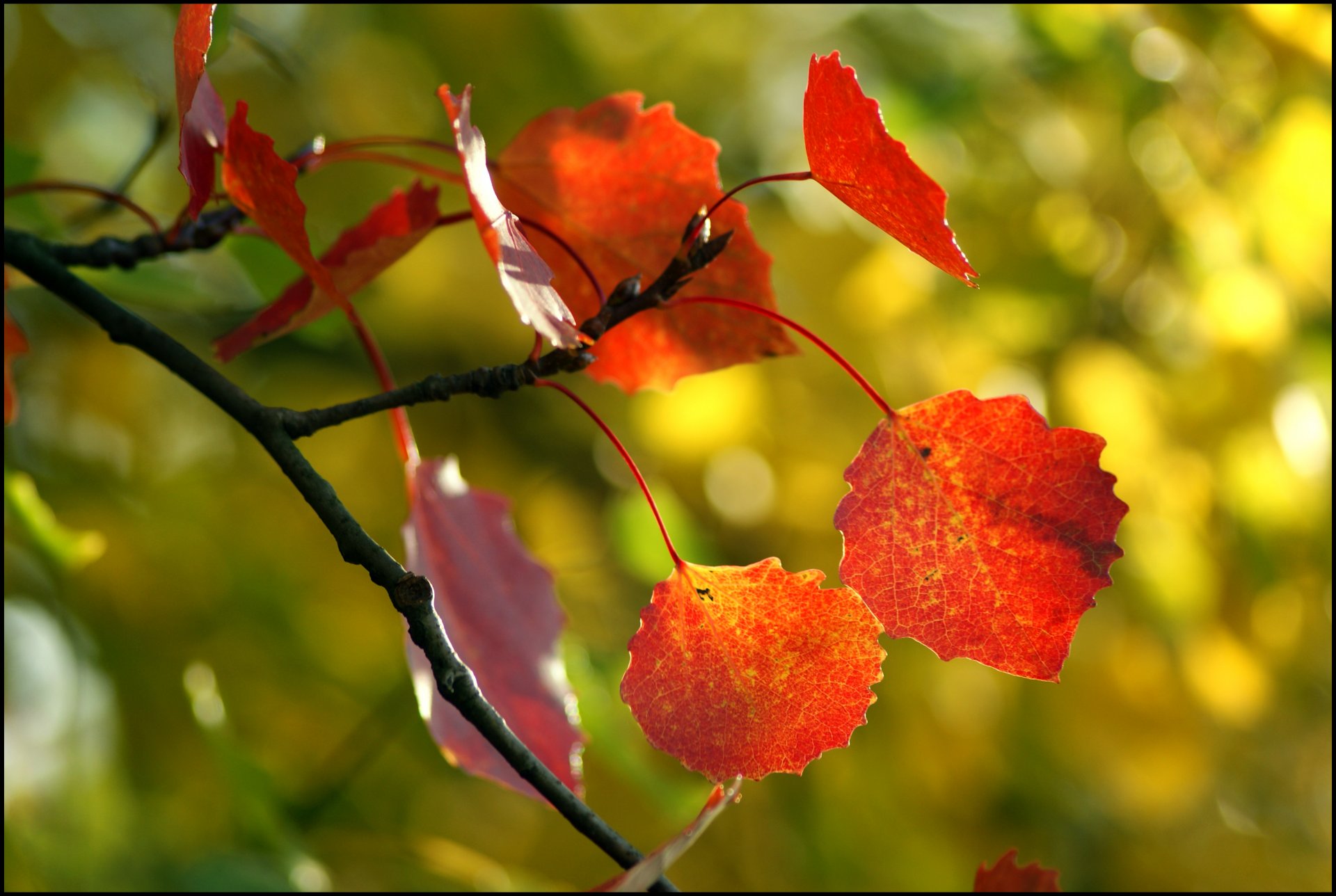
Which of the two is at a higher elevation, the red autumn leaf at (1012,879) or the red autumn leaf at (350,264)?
the red autumn leaf at (350,264)

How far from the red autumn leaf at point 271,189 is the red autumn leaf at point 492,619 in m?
0.11

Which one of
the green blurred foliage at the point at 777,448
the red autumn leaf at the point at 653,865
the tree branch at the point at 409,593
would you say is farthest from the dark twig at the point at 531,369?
the green blurred foliage at the point at 777,448

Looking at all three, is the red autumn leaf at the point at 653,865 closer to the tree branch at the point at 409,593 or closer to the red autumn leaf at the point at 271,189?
the tree branch at the point at 409,593

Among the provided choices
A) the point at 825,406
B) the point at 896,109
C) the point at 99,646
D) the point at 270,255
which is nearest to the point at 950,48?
the point at 896,109

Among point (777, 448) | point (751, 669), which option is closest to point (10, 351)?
point (751, 669)

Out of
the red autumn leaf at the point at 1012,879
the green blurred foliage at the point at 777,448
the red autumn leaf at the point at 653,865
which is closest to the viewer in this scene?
the red autumn leaf at the point at 653,865

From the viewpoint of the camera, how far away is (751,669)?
26 centimetres

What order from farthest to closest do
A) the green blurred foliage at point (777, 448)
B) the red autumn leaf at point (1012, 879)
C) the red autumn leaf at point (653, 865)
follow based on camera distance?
1. the green blurred foliage at point (777, 448)
2. the red autumn leaf at point (1012, 879)
3. the red autumn leaf at point (653, 865)

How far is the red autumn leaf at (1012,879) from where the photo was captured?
31cm

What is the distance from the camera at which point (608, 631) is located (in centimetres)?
100

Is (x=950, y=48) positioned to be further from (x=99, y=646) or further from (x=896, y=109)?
(x=99, y=646)

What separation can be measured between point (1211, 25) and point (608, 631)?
29.7 inches

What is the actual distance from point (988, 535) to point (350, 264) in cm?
Result: 19

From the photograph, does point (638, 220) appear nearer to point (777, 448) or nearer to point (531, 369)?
point (531, 369)
